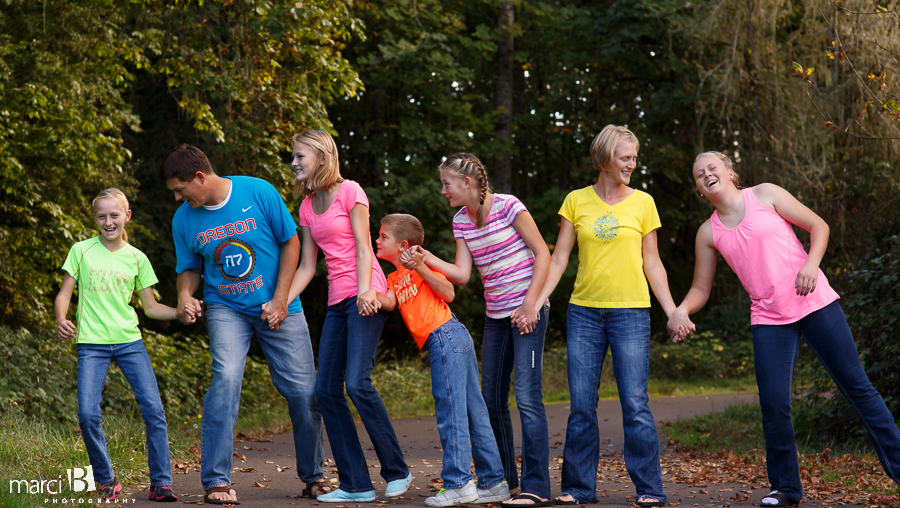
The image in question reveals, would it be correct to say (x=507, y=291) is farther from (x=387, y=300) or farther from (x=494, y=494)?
(x=494, y=494)

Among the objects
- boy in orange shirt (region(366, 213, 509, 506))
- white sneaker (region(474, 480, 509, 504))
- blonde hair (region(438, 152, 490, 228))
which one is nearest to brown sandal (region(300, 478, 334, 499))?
boy in orange shirt (region(366, 213, 509, 506))

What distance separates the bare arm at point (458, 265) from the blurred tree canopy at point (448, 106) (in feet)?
9.42

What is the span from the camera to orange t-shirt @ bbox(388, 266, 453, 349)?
4.98m

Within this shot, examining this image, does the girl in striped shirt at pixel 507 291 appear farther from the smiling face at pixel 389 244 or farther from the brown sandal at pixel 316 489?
the brown sandal at pixel 316 489

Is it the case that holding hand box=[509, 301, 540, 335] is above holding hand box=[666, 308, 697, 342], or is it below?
above

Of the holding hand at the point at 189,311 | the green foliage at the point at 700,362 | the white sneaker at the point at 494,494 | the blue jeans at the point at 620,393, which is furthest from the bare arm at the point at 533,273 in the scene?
the green foliage at the point at 700,362

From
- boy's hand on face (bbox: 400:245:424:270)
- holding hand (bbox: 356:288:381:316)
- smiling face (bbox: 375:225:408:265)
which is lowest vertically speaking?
holding hand (bbox: 356:288:381:316)

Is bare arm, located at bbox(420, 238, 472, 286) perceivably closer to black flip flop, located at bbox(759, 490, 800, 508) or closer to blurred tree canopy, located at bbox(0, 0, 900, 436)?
black flip flop, located at bbox(759, 490, 800, 508)

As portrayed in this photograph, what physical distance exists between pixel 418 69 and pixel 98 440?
12675 mm

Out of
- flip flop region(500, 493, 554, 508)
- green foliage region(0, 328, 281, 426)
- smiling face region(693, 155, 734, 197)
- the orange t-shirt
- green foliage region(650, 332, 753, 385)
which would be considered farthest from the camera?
green foliage region(650, 332, 753, 385)

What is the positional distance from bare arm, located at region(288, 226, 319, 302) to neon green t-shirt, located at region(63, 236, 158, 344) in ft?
2.92

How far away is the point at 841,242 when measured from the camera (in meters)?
9.55

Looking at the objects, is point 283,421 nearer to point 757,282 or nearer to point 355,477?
point 355,477

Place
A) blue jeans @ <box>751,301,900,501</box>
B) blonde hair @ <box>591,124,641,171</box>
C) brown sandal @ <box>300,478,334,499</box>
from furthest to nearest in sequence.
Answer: brown sandal @ <box>300,478,334,499</box>, blonde hair @ <box>591,124,641,171</box>, blue jeans @ <box>751,301,900,501</box>
